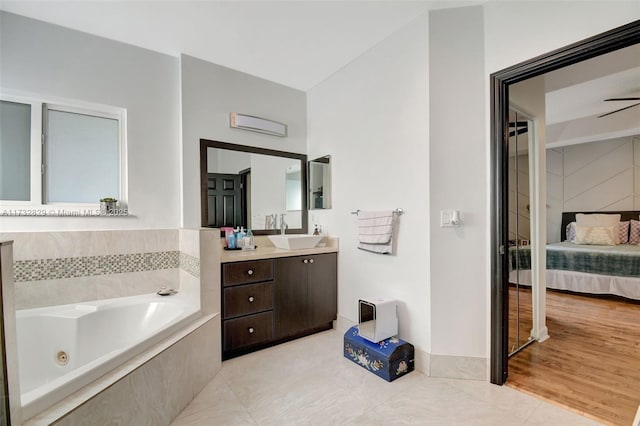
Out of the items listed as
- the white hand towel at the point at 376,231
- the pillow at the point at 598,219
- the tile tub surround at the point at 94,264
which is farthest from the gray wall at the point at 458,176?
the pillow at the point at 598,219

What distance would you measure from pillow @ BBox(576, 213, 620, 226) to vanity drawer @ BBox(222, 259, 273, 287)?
18.3ft

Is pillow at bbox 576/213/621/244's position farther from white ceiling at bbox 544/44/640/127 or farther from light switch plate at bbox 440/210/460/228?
light switch plate at bbox 440/210/460/228

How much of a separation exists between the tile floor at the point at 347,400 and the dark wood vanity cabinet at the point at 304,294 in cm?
43

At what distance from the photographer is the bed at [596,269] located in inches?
150

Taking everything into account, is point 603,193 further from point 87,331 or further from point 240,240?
point 87,331

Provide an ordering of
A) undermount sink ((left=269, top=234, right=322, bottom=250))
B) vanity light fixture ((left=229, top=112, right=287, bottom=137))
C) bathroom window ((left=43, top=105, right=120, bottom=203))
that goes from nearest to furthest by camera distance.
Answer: bathroom window ((left=43, top=105, right=120, bottom=203))
undermount sink ((left=269, top=234, right=322, bottom=250))
vanity light fixture ((left=229, top=112, right=287, bottom=137))

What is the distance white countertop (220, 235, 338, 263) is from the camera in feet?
7.91

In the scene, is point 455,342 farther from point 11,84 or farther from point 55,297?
point 11,84

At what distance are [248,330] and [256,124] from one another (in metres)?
1.99

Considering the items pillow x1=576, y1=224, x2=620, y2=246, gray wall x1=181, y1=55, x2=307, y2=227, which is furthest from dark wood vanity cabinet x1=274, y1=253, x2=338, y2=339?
pillow x1=576, y1=224, x2=620, y2=246

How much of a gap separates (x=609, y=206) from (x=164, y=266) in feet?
22.3

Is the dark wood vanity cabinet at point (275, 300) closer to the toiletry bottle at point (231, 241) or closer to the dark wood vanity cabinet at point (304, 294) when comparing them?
Answer: the dark wood vanity cabinet at point (304, 294)

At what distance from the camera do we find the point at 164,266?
2561 millimetres

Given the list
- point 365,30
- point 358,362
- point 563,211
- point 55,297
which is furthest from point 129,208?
point 563,211
